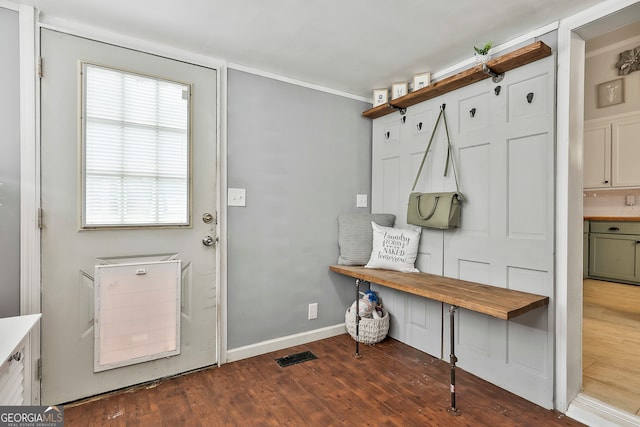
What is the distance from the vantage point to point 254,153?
8.24 ft

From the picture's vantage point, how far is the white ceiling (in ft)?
5.76

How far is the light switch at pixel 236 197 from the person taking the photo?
2.41m

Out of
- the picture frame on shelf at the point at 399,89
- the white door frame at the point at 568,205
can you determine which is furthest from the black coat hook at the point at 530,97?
the picture frame on shelf at the point at 399,89

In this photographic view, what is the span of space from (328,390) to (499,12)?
2.40 metres

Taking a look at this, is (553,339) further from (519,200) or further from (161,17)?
(161,17)

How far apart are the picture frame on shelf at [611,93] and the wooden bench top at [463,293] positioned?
154 inches

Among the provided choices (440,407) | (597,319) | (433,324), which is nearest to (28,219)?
(440,407)

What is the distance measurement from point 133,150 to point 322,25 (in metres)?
1.38

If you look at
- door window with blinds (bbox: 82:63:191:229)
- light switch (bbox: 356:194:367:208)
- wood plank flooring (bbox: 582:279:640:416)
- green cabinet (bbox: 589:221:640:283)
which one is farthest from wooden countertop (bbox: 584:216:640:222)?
door window with blinds (bbox: 82:63:191:229)

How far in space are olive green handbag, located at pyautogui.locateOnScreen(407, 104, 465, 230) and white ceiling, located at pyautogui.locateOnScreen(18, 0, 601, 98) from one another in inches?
20.5

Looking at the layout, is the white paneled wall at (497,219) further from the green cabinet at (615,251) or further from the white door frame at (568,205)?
the green cabinet at (615,251)

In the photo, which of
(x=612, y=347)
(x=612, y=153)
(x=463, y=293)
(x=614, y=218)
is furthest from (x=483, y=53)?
(x=614, y=218)

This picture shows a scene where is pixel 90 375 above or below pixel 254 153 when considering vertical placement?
below

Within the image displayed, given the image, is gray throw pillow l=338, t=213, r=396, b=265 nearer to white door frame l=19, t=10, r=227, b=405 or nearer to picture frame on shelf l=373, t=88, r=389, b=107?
picture frame on shelf l=373, t=88, r=389, b=107
